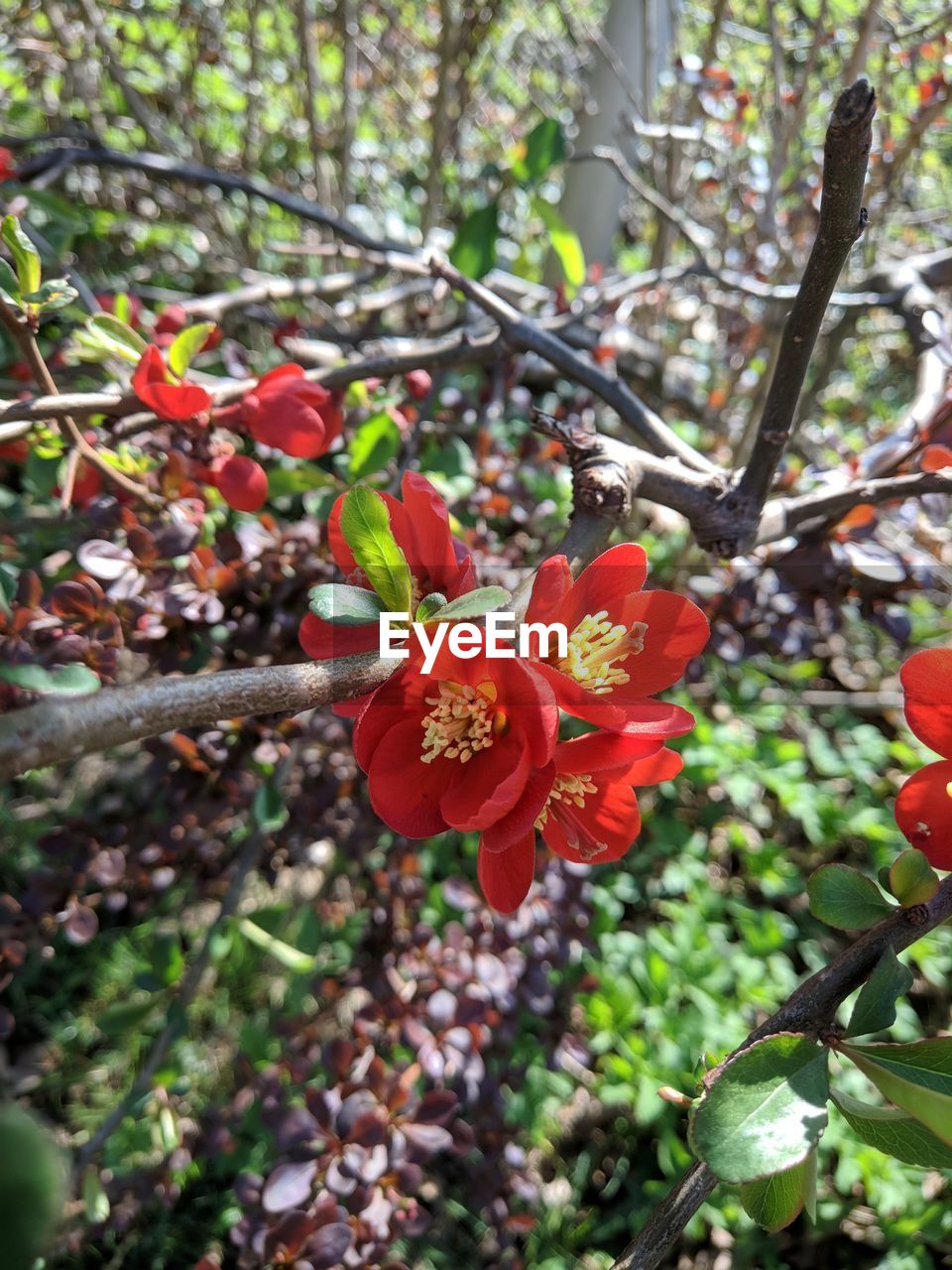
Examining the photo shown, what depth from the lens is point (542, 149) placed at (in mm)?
1166

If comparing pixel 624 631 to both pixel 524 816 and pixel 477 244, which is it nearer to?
pixel 524 816

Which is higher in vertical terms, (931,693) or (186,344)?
(186,344)

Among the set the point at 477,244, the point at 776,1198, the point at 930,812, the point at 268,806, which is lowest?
the point at 268,806

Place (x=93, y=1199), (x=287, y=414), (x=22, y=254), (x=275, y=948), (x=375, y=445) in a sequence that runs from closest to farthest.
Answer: (x=22, y=254)
(x=287, y=414)
(x=375, y=445)
(x=93, y=1199)
(x=275, y=948)

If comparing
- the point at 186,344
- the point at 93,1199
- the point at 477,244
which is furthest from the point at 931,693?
the point at 93,1199

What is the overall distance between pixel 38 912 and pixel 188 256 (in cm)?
206

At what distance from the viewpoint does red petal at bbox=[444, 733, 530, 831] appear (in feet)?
1.34

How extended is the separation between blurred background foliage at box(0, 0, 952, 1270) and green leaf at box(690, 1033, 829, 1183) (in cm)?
64

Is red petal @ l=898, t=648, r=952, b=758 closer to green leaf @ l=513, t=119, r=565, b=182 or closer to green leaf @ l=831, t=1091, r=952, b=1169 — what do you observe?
green leaf @ l=831, t=1091, r=952, b=1169

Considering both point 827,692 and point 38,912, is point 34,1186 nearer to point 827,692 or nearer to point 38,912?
point 38,912

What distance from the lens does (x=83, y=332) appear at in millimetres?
771

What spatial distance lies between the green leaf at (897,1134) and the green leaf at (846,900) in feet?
0.32

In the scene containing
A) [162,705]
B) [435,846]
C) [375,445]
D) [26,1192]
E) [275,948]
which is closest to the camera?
[26,1192]

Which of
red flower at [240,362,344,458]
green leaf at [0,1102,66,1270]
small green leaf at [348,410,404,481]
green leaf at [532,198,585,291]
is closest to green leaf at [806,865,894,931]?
green leaf at [0,1102,66,1270]
